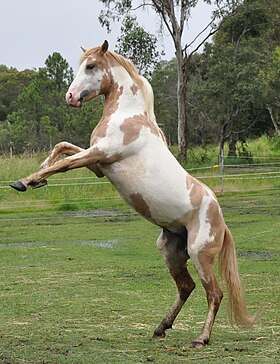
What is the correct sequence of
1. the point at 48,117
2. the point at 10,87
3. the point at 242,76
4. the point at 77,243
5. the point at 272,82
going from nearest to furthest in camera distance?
1. the point at 77,243
2. the point at 272,82
3. the point at 242,76
4. the point at 48,117
5. the point at 10,87

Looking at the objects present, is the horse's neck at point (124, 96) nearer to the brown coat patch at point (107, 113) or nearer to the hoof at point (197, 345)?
the brown coat patch at point (107, 113)

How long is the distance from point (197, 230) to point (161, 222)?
28 cm

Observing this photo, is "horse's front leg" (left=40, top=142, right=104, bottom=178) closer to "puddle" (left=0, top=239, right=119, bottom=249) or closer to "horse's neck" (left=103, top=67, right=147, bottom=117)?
"horse's neck" (left=103, top=67, right=147, bottom=117)

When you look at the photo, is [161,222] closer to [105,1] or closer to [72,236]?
[72,236]

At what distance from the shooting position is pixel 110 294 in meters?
8.66

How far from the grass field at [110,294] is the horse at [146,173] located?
44 centimetres

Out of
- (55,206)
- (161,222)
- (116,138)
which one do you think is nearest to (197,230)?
(161,222)

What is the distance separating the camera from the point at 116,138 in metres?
5.65

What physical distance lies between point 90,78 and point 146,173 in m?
0.85

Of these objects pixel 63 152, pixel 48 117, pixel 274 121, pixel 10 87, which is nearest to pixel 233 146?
pixel 274 121

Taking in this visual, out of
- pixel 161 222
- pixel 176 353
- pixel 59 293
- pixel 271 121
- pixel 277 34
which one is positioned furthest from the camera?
pixel 277 34

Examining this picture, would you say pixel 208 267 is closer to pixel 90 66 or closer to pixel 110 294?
pixel 90 66

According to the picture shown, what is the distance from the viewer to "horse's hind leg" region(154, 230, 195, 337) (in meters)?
6.16

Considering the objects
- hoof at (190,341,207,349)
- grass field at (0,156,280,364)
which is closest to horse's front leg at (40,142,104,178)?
grass field at (0,156,280,364)
